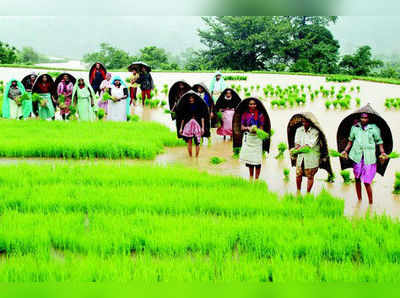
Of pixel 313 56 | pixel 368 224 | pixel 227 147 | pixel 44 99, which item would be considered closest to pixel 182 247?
pixel 368 224

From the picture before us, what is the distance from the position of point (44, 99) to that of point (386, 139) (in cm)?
829

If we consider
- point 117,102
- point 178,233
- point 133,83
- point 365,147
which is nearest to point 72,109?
point 117,102

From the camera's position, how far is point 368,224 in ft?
15.8

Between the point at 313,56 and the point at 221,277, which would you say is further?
the point at 313,56

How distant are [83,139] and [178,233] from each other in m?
5.20

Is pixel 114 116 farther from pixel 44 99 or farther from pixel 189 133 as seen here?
pixel 189 133

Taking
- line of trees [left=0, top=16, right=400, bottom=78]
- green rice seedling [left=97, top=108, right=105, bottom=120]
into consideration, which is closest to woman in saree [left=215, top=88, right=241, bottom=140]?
green rice seedling [left=97, top=108, right=105, bottom=120]

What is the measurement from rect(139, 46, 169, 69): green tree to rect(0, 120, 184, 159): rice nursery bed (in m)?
23.8

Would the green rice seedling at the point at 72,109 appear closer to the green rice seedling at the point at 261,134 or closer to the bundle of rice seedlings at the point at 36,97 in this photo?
the bundle of rice seedlings at the point at 36,97

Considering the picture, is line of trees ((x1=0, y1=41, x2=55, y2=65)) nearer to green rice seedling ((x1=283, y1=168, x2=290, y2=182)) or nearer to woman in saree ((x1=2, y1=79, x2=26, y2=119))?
woman in saree ((x1=2, y1=79, x2=26, y2=119))

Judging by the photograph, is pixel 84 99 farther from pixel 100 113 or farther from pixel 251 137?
pixel 251 137

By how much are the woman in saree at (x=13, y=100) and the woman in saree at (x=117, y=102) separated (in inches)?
84.1

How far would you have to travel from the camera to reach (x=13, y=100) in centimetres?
1172

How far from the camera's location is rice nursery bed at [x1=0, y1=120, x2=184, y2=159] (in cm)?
852
